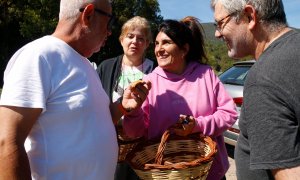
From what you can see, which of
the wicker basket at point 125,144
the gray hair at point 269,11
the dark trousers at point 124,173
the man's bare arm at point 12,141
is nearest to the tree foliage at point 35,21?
the dark trousers at point 124,173

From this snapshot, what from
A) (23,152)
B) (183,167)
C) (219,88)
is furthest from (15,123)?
(219,88)

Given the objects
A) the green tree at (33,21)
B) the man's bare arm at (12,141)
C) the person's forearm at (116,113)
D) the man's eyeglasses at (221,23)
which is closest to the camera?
the man's bare arm at (12,141)

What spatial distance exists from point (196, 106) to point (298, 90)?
3.51ft

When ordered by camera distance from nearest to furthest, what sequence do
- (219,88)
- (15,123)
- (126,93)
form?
1. (15,123)
2. (126,93)
3. (219,88)

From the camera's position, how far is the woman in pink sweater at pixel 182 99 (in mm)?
2316

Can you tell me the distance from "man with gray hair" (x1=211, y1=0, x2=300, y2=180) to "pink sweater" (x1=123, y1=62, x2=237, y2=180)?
771mm

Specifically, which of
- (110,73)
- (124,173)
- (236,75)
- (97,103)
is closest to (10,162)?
(97,103)

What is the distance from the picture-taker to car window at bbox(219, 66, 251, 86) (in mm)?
5848

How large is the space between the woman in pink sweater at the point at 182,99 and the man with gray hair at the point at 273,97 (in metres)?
0.75

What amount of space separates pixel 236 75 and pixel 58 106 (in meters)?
4.83

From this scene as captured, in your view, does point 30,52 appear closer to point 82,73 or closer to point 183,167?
point 82,73

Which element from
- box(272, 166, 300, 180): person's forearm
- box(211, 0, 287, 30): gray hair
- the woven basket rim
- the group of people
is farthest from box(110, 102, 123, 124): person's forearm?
box(272, 166, 300, 180): person's forearm

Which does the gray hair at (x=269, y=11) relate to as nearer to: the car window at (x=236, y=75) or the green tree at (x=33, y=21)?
the car window at (x=236, y=75)

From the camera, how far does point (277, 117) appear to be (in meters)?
1.32
